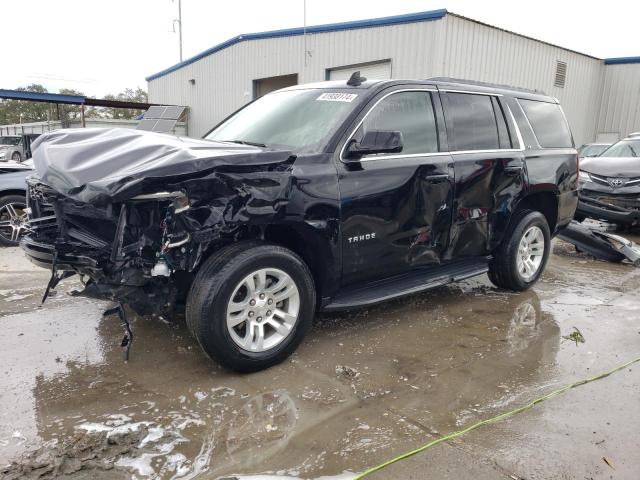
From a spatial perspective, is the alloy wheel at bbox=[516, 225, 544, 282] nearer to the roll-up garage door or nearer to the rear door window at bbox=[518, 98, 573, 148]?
the rear door window at bbox=[518, 98, 573, 148]

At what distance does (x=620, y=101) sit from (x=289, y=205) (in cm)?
2071

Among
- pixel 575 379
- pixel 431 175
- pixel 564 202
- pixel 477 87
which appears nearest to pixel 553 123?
pixel 564 202

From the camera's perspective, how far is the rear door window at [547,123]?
521 cm

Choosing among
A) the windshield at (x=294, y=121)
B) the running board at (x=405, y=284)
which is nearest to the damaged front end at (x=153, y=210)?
the windshield at (x=294, y=121)

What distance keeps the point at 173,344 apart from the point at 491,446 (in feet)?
7.44

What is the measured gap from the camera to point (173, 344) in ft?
12.5

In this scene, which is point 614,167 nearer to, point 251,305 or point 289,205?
point 289,205

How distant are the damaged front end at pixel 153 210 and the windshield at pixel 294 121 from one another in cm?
53

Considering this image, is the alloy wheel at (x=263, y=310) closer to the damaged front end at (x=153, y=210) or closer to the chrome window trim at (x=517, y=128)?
the damaged front end at (x=153, y=210)

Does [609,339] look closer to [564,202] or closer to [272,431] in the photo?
[564,202]

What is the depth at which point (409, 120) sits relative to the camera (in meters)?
4.13

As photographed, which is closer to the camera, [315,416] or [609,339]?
[315,416]

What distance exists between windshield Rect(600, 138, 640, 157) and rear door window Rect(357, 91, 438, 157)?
7.73m

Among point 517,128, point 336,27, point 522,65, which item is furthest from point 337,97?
point 522,65
